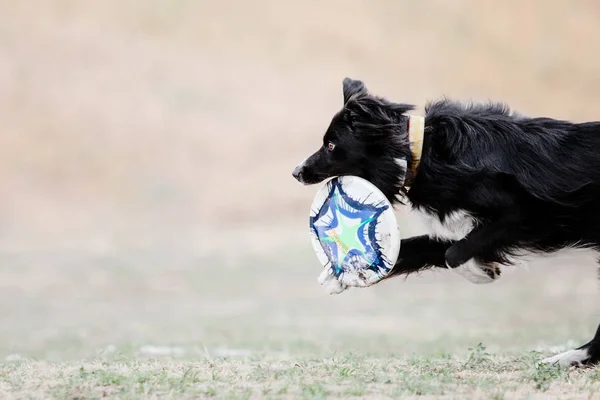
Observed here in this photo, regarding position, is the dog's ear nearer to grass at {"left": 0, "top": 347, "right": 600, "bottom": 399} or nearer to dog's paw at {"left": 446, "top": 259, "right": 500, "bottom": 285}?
dog's paw at {"left": 446, "top": 259, "right": 500, "bottom": 285}

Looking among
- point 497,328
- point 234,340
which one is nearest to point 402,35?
point 497,328

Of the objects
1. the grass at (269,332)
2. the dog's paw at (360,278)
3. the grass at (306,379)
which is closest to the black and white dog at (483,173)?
the dog's paw at (360,278)

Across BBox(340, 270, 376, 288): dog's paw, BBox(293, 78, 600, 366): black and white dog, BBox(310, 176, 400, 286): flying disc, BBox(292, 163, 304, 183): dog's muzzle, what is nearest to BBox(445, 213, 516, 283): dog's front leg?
BBox(293, 78, 600, 366): black and white dog

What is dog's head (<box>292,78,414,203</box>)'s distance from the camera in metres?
5.94

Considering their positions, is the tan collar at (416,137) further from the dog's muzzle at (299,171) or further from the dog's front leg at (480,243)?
the dog's muzzle at (299,171)

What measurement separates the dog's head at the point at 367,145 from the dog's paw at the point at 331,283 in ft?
2.44

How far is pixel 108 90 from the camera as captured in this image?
26.3m

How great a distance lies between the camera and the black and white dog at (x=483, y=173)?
19.0 feet

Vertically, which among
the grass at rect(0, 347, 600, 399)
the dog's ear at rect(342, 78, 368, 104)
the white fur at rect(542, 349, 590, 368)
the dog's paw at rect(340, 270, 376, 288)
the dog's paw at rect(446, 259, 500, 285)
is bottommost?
the white fur at rect(542, 349, 590, 368)

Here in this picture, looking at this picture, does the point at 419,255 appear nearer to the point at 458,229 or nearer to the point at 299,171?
the point at 458,229

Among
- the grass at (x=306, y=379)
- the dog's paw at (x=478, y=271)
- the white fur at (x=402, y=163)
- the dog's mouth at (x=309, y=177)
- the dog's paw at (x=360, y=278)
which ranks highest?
the dog's mouth at (x=309, y=177)

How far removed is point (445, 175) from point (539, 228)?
0.76 m

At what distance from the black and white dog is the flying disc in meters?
0.17

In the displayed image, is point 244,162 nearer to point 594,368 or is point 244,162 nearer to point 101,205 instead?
point 101,205
